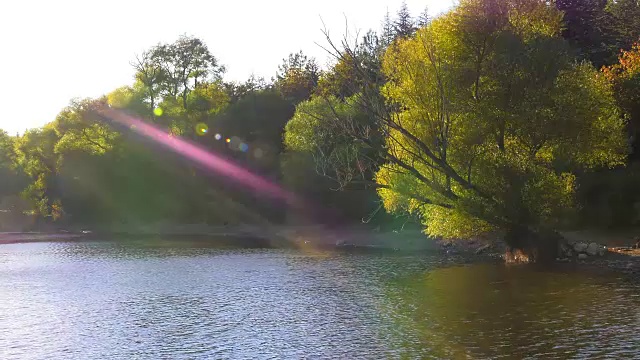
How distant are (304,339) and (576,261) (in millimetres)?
28786

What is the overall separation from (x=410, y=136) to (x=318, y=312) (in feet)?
54.3

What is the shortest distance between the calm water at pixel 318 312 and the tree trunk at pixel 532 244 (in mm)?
3406

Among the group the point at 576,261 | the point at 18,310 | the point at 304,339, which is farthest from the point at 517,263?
the point at 18,310

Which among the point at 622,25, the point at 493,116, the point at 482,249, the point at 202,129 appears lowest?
the point at 482,249

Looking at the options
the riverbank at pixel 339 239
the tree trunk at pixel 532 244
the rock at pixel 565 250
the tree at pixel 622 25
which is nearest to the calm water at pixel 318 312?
the tree trunk at pixel 532 244

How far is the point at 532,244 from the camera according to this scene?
47.5 m

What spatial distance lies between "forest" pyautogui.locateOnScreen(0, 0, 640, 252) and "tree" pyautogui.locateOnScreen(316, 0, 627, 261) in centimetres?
12

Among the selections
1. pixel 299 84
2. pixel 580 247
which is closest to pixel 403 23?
pixel 299 84

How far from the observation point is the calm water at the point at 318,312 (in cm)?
2533

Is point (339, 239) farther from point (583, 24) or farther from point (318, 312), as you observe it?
point (583, 24)

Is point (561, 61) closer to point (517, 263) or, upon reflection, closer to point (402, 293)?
point (517, 263)

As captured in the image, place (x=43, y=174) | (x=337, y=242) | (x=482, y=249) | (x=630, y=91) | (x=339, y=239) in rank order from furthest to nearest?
(x=43, y=174)
(x=339, y=239)
(x=337, y=242)
(x=630, y=91)
(x=482, y=249)

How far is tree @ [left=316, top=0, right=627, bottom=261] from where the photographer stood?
44.9 metres

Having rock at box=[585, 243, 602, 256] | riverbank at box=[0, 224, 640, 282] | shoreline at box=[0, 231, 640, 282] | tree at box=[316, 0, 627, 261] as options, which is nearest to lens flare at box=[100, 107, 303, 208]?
riverbank at box=[0, 224, 640, 282]
